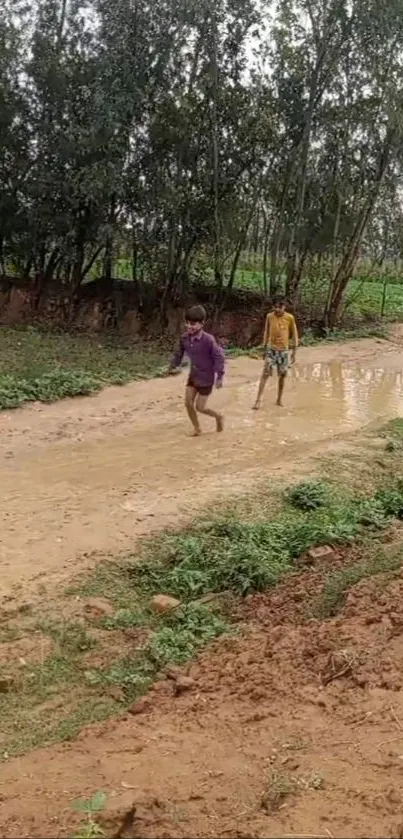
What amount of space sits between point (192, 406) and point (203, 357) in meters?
0.66

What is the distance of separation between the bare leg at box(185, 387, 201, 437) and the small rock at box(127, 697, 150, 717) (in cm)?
562

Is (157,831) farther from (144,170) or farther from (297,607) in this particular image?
(144,170)

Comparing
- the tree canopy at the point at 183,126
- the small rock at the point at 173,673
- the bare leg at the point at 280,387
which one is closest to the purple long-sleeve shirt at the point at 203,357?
the bare leg at the point at 280,387

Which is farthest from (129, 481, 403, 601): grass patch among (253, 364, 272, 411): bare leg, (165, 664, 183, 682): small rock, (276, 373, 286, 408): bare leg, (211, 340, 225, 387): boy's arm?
(276, 373, 286, 408): bare leg

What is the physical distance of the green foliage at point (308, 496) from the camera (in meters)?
7.07

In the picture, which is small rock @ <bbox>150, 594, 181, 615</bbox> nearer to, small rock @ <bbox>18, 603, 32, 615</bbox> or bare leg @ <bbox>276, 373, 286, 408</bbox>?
small rock @ <bbox>18, 603, 32, 615</bbox>

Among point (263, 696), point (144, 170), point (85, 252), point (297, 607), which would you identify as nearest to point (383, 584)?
point (297, 607)

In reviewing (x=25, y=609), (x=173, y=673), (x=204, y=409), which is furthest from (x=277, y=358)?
(x=173, y=673)

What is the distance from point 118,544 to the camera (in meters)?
6.05

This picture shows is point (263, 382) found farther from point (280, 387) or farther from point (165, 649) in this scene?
point (165, 649)

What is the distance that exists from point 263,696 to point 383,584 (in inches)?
60.3

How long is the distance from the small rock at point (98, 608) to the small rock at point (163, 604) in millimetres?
272

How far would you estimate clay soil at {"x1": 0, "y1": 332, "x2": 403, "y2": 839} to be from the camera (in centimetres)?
269

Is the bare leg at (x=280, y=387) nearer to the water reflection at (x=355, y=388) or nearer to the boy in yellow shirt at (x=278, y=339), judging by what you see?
the boy in yellow shirt at (x=278, y=339)
